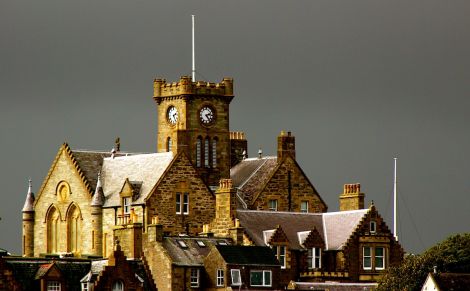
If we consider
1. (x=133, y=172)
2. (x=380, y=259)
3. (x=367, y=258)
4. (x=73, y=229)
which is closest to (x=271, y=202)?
(x=133, y=172)

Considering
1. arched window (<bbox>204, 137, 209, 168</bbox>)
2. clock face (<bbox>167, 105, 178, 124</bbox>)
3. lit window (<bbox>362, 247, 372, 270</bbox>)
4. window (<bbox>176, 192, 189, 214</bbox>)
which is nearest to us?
lit window (<bbox>362, 247, 372, 270</bbox>)

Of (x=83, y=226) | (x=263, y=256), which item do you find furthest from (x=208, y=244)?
(x=83, y=226)

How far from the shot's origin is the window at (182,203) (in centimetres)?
16662

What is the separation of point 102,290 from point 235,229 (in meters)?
13.8

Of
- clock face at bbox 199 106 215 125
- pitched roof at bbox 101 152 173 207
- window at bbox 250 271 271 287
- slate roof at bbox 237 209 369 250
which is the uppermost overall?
clock face at bbox 199 106 215 125

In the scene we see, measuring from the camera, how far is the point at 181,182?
547 ft

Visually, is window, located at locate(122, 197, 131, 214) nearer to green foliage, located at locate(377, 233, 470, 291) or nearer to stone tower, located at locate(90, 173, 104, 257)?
stone tower, located at locate(90, 173, 104, 257)

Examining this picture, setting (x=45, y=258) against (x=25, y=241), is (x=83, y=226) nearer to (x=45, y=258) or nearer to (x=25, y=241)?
(x=25, y=241)

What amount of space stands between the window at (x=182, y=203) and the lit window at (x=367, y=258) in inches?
460

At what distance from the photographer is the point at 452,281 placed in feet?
497

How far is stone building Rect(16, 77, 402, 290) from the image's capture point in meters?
160

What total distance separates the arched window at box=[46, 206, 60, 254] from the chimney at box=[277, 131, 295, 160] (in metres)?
15.2

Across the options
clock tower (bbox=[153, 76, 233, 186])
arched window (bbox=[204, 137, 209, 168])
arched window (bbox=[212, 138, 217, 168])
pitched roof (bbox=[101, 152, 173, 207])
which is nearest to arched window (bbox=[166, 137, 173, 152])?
clock tower (bbox=[153, 76, 233, 186])

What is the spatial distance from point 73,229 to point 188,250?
62.1ft
